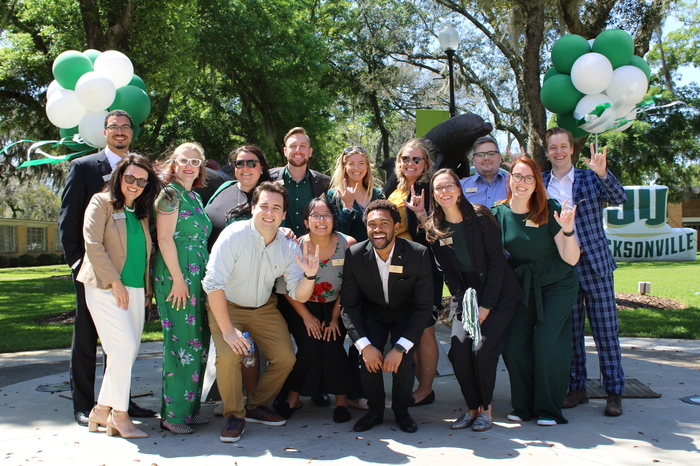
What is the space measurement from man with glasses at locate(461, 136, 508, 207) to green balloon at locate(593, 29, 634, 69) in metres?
1.28

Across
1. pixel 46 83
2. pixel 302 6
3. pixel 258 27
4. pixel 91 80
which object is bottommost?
pixel 91 80

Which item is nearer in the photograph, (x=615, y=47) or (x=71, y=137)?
(x=615, y=47)

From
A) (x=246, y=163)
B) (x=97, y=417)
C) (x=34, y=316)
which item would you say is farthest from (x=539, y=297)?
(x=34, y=316)

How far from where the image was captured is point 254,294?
4.10 metres

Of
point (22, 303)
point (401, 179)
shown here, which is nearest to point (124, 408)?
point (401, 179)

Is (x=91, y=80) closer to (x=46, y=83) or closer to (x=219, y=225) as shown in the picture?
(x=219, y=225)

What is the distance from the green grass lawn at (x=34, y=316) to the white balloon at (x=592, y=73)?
625 centimetres

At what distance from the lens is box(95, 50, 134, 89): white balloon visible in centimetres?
526

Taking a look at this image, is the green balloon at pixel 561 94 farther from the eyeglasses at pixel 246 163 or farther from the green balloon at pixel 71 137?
the green balloon at pixel 71 137

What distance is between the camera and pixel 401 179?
4922mm

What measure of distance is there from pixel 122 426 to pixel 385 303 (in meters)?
2.01

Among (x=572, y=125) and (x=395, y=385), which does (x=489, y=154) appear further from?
(x=395, y=385)

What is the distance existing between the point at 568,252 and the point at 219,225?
2.72m

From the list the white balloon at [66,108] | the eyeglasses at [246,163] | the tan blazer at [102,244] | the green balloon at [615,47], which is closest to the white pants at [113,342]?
the tan blazer at [102,244]
